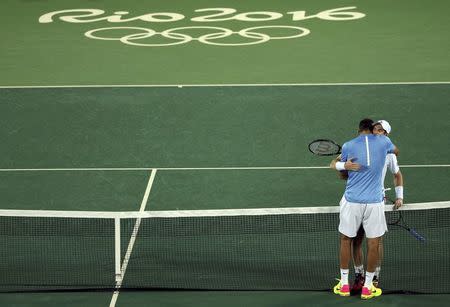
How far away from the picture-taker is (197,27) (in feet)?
91.9

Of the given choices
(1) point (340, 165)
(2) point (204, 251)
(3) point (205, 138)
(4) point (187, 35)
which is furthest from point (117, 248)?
(4) point (187, 35)

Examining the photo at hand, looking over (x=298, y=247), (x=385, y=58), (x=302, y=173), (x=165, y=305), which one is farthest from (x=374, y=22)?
(x=165, y=305)

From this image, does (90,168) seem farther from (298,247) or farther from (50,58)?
(50,58)

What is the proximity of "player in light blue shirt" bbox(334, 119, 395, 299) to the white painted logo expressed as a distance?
14.1 meters

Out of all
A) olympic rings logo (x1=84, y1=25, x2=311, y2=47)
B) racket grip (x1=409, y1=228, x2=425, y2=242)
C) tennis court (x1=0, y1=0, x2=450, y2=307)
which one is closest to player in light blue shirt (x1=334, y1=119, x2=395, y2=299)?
tennis court (x1=0, y1=0, x2=450, y2=307)

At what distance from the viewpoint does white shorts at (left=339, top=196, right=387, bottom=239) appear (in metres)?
12.6

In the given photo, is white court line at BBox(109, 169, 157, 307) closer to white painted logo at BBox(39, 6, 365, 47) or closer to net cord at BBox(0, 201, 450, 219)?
net cord at BBox(0, 201, 450, 219)

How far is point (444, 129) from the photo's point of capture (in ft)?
65.3

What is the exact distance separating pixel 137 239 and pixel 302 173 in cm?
429

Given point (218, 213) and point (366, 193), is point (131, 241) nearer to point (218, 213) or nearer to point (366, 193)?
point (218, 213)

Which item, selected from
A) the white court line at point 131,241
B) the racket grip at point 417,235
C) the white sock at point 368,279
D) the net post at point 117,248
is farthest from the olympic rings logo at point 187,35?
the white sock at point 368,279

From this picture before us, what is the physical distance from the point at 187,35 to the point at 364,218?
15.3 meters

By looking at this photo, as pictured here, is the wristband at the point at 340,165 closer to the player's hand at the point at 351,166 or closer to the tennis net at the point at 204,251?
the player's hand at the point at 351,166

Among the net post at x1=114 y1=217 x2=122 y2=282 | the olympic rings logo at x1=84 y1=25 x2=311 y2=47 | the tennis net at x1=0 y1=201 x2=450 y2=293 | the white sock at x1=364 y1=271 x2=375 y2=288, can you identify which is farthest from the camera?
the olympic rings logo at x1=84 y1=25 x2=311 y2=47
